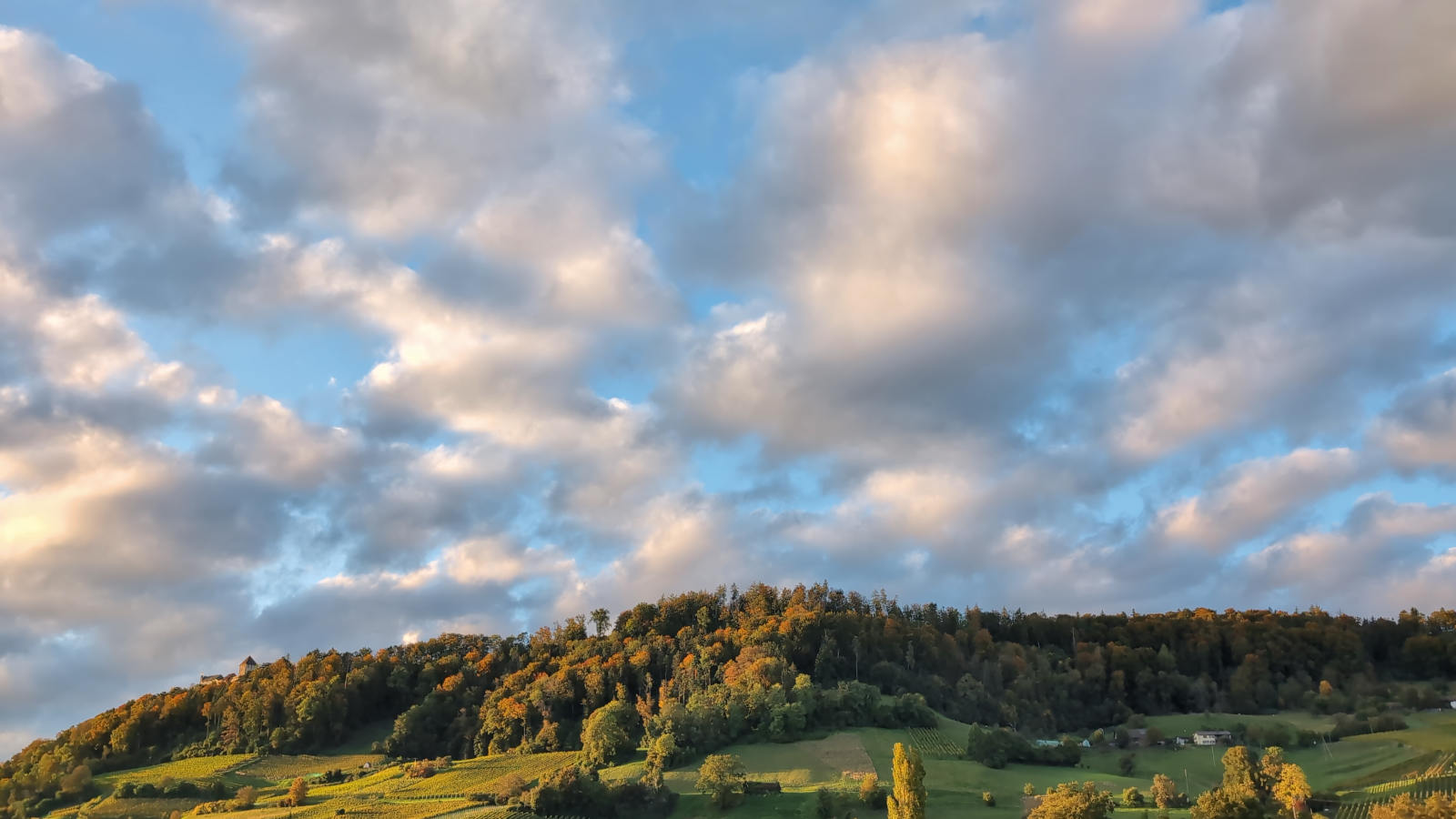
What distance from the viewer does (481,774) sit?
121000mm

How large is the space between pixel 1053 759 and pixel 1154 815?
2901 cm

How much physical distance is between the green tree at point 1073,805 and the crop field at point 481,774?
5567 cm

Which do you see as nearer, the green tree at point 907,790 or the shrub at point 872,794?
the green tree at point 907,790

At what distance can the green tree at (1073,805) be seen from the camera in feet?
227

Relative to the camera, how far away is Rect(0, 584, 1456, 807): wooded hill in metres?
129

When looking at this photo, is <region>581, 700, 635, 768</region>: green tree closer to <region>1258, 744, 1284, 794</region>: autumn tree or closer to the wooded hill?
the wooded hill

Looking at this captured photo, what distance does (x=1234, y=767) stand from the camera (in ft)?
276

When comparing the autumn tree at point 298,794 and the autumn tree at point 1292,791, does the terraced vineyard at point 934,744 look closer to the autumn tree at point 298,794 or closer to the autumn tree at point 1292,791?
the autumn tree at point 1292,791

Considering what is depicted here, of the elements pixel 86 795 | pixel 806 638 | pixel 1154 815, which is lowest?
pixel 1154 815

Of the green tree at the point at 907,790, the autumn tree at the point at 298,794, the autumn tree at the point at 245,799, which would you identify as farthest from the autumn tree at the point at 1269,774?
the autumn tree at the point at 245,799

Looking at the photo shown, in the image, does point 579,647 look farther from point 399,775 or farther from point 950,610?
point 950,610

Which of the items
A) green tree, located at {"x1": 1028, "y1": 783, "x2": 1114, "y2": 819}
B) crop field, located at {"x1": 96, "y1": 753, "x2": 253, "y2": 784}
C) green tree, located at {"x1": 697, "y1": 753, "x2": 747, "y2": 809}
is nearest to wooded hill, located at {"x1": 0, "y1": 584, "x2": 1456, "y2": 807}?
crop field, located at {"x1": 96, "y1": 753, "x2": 253, "y2": 784}

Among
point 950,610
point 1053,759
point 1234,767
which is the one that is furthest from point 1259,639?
point 1234,767

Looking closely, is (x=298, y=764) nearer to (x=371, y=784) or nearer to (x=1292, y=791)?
(x=371, y=784)
